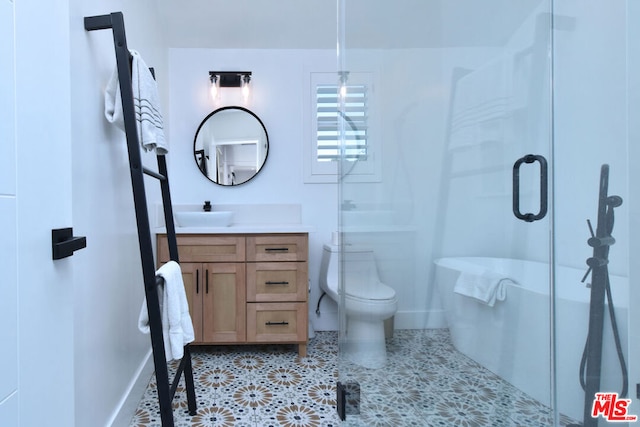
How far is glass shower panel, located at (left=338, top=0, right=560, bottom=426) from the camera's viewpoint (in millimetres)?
1277

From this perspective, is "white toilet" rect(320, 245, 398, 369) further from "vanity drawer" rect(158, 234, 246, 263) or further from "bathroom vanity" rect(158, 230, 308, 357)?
"vanity drawer" rect(158, 234, 246, 263)

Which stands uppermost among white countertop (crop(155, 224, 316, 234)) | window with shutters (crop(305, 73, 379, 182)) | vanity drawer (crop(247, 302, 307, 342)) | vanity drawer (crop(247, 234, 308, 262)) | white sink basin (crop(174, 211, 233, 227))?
window with shutters (crop(305, 73, 379, 182))

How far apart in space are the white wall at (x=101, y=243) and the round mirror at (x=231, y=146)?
81 cm

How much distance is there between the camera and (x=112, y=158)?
129 cm

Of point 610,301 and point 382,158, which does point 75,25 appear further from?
point 610,301

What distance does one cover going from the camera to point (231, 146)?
235 cm

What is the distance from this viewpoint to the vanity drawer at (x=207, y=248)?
73.9 inches

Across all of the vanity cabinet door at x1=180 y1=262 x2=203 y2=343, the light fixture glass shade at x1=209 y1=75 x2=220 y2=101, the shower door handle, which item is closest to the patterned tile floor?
the vanity cabinet door at x1=180 y1=262 x2=203 y2=343

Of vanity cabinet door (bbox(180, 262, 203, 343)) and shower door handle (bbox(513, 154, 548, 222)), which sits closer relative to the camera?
shower door handle (bbox(513, 154, 548, 222))

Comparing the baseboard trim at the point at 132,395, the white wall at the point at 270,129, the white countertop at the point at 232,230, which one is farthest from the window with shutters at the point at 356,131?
the baseboard trim at the point at 132,395

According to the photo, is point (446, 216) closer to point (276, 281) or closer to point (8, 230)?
point (276, 281)

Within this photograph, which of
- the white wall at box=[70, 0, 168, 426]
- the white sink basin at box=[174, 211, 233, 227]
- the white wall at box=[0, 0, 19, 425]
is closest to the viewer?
the white wall at box=[0, 0, 19, 425]

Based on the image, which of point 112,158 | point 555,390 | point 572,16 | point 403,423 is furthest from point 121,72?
point 555,390

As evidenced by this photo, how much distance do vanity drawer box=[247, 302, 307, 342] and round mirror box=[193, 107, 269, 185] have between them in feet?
3.26
